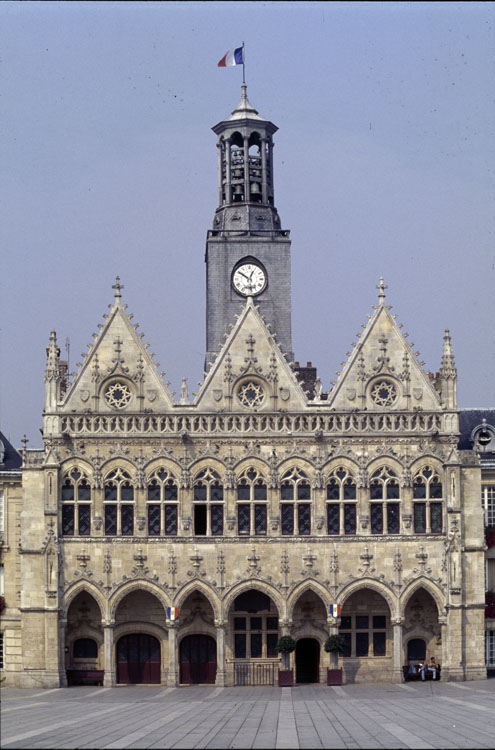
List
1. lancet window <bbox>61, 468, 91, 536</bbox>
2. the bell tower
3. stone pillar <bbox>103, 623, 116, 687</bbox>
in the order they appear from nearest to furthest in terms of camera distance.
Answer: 1. stone pillar <bbox>103, 623, 116, 687</bbox>
2. lancet window <bbox>61, 468, 91, 536</bbox>
3. the bell tower

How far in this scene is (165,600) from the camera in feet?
193

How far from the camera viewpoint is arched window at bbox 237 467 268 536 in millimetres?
59688

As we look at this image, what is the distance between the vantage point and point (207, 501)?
196 feet

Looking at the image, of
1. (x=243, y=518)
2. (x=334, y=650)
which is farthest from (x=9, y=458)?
(x=334, y=650)

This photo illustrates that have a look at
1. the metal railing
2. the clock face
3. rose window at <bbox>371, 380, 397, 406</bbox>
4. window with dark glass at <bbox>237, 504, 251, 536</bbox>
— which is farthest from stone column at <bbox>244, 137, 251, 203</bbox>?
the metal railing

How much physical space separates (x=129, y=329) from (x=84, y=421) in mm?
4958

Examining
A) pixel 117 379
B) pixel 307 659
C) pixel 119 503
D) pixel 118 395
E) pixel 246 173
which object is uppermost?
pixel 246 173

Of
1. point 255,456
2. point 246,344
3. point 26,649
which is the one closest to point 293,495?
point 255,456

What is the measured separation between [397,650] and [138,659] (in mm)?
12293

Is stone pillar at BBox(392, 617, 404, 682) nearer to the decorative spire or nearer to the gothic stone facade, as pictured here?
the gothic stone facade

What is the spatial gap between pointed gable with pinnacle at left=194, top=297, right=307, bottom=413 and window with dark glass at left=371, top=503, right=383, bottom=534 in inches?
233

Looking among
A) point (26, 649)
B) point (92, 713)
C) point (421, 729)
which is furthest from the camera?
point (26, 649)

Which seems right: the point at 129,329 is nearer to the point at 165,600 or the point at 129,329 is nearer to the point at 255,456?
A: the point at 255,456

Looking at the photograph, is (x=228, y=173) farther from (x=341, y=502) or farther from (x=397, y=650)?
(x=397, y=650)
